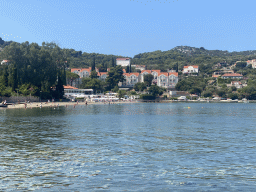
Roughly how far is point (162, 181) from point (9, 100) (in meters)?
107

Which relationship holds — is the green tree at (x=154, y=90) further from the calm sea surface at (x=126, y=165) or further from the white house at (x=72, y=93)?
the calm sea surface at (x=126, y=165)

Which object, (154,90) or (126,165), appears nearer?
(126,165)

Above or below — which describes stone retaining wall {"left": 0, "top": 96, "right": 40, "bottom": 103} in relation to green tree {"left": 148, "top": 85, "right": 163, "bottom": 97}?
below

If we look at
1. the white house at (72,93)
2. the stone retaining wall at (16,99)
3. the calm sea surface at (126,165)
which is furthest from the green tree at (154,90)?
the calm sea surface at (126,165)

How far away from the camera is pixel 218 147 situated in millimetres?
30703

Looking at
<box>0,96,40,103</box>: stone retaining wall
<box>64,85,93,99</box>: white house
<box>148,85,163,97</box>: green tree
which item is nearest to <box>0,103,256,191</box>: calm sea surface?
<box>0,96,40,103</box>: stone retaining wall

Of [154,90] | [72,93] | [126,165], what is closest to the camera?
[126,165]

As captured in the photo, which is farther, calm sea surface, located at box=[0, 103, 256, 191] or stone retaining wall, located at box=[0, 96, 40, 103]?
stone retaining wall, located at box=[0, 96, 40, 103]

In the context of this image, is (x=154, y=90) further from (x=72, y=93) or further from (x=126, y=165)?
(x=126, y=165)

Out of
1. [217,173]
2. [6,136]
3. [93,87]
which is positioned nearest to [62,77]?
[93,87]

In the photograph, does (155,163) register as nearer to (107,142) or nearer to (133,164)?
(133,164)

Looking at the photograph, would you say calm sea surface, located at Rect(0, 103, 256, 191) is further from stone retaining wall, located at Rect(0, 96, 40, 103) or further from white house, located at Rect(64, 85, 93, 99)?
white house, located at Rect(64, 85, 93, 99)

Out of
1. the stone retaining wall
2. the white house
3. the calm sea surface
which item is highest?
the white house

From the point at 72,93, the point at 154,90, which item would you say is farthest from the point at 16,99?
the point at 154,90
